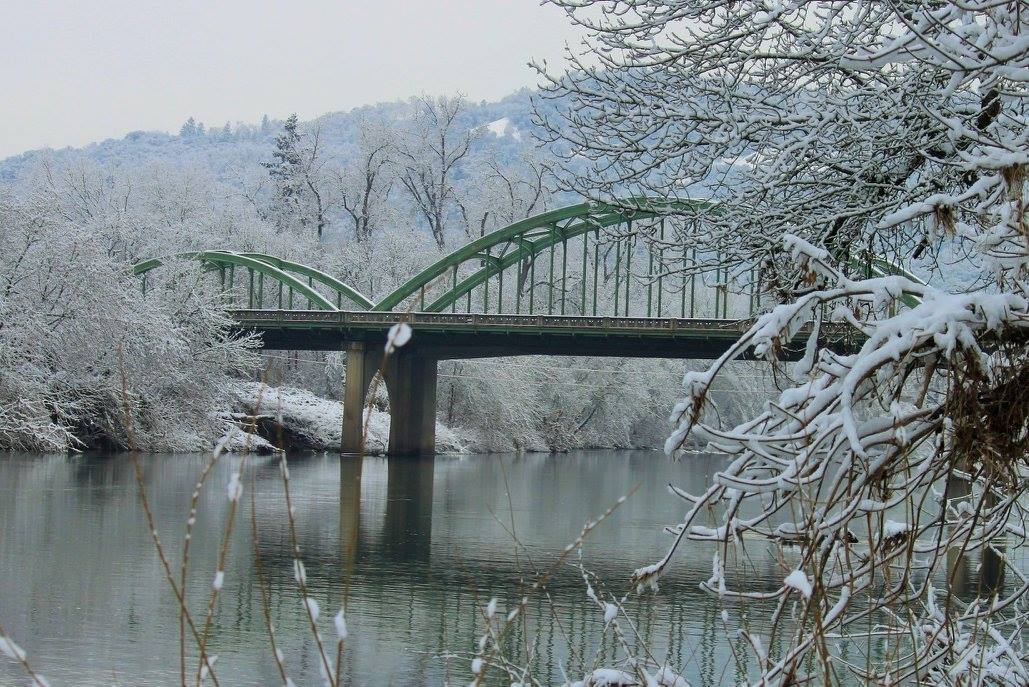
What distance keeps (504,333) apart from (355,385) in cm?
544

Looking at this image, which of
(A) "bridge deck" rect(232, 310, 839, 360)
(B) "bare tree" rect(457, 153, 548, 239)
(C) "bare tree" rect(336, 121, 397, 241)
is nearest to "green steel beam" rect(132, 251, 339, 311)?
(A) "bridge deck" rect(232, 310, 839, 360)

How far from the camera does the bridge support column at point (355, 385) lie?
43.1m

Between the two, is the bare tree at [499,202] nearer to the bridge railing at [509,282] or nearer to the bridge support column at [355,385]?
the bridge railing at [509,282]

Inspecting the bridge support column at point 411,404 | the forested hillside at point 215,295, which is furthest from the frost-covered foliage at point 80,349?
the bridge support column at point 411,404

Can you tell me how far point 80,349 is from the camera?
113 ft

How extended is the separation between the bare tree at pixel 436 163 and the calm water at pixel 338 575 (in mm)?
34045

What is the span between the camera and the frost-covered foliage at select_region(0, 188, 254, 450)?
32.1 m

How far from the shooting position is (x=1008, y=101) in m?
5.98

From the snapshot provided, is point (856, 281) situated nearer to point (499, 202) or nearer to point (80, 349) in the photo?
point (80, 349)

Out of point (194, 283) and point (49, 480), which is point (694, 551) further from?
point (194, 283)

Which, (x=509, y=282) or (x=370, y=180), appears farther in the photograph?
(x=370, y=180)

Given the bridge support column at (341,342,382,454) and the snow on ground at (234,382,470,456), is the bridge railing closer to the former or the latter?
the bridge support column at (341,342,382,454)

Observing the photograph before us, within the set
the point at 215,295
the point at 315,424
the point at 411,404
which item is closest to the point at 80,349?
the point at 215,295

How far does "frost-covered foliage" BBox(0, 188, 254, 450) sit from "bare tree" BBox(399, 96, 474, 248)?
78.6 ft
